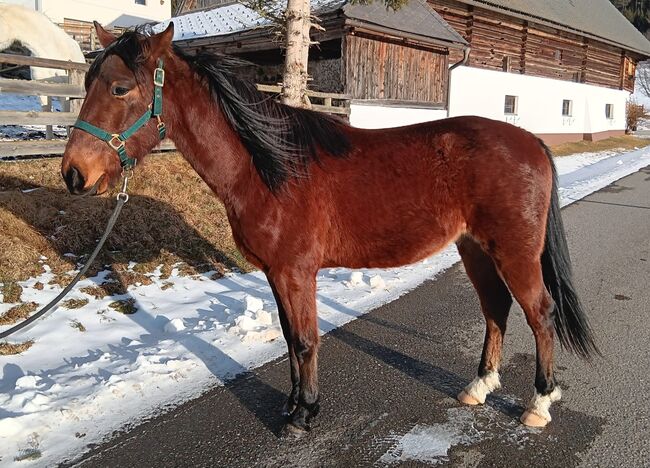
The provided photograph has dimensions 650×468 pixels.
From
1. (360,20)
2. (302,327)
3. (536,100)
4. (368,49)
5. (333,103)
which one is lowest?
(302,327)

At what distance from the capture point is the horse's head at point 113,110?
241cm

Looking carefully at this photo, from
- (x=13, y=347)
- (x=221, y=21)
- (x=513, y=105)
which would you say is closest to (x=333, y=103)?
(x=221, y=21)

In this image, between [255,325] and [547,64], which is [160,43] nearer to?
[255,325]

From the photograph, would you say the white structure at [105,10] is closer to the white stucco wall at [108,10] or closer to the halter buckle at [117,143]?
the white stucco wall at [108,10]

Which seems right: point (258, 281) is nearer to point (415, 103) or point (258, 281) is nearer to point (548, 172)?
point (548, 172)

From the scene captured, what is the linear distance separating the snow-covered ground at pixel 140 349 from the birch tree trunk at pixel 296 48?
119 inches

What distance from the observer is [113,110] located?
245cm

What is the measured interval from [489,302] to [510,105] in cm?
2063

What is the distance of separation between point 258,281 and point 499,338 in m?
2.99

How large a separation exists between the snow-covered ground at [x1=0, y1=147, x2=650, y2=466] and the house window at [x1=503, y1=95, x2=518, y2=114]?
1786 cm

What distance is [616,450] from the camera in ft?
8.65

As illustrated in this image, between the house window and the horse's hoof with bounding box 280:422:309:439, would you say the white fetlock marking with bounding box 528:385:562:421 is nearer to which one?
the horse's hoof with bounding box 280:422:309:439

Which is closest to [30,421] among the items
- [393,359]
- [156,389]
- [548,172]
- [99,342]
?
[156,389]

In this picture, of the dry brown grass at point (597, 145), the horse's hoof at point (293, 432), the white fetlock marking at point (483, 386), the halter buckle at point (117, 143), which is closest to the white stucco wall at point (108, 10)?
the dry brown grass at point (597, 145)
